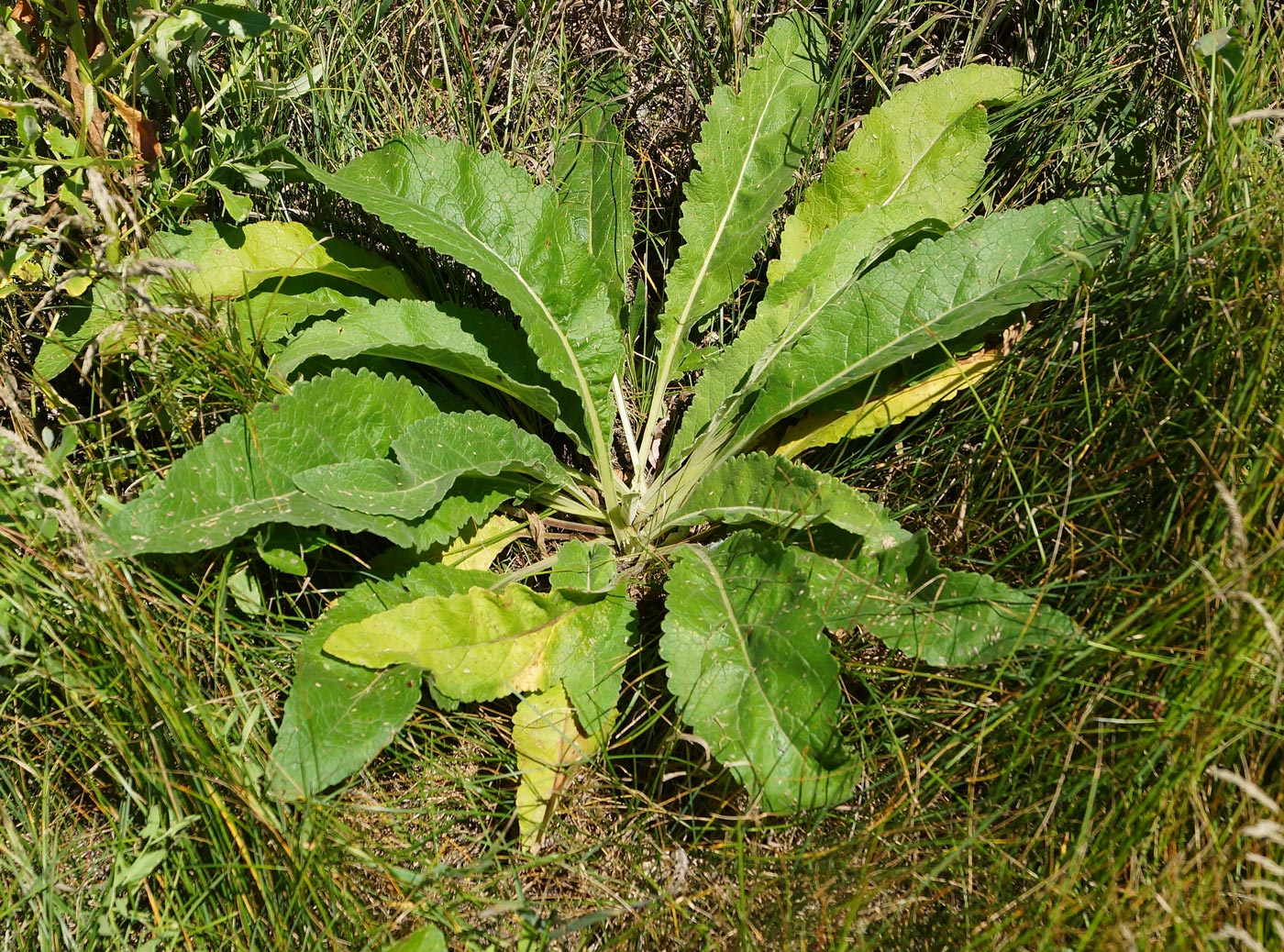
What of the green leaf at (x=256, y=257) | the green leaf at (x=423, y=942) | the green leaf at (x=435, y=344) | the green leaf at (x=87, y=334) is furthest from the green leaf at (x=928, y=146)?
the green leaf at (x=423, y=942)

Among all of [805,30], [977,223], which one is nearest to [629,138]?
[805,30]

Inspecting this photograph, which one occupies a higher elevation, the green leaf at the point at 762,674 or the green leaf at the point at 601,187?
the green leaf at the point at 601,187

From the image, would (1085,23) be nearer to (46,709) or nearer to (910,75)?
(910,75)

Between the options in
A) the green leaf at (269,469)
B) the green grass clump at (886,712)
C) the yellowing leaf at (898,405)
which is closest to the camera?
the green grass clump at (886,712)

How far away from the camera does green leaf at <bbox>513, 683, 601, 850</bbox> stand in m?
1.65

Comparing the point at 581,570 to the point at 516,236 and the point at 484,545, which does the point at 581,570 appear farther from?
the point at 516,236

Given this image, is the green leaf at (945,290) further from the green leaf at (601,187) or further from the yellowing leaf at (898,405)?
the green leaf at (601,187)

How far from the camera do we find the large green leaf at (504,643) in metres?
1.63

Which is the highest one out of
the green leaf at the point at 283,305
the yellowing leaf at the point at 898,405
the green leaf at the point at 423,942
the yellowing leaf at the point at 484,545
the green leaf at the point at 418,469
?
the green leaf at the point at 283,305

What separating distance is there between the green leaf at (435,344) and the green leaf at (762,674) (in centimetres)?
57

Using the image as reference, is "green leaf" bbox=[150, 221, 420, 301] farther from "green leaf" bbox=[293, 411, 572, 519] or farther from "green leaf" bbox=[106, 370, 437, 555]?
"green leaf" bbox=[293, 411, 572, 519]

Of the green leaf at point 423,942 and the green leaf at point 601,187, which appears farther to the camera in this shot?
the green leaf at point 601,187

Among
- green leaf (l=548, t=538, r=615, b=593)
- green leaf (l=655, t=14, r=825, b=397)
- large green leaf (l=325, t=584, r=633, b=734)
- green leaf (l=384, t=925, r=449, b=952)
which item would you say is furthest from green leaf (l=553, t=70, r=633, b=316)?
green leaf (l=384, t=925, r=449, b=952)

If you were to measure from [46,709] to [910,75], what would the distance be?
222 centimetres
